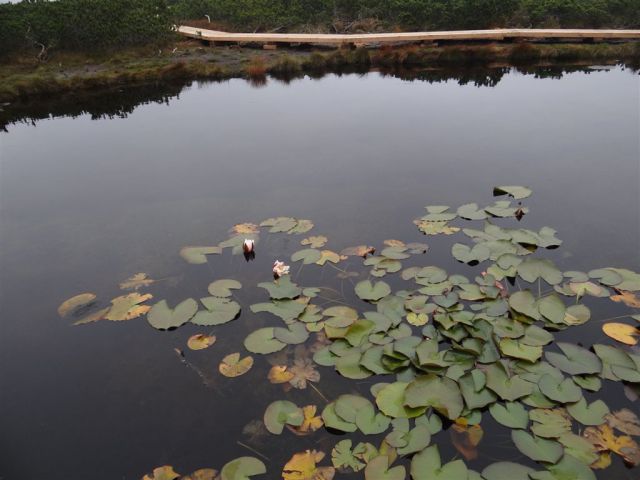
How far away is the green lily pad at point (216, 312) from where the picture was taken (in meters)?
4.60

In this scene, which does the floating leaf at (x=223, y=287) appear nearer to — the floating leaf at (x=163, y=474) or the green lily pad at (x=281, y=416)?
the green lily pad at (x=281, y=416)

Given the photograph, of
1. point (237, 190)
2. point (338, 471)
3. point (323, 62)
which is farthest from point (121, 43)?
point (338, 471)

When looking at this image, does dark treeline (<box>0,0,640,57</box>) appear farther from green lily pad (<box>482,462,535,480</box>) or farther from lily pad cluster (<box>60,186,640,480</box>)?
green lily pad (<box>482,462,535,480</box>)

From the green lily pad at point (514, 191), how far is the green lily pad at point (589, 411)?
363cm

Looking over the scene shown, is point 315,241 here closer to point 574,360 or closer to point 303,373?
point 303,373

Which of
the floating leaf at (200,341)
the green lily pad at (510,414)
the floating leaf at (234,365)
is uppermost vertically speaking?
the floating leaf at (200,341)

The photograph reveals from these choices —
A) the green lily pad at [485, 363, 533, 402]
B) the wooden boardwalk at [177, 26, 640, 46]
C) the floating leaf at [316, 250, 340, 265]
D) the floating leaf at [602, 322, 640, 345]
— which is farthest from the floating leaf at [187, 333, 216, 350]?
the wooden boardwalk at [177, 26, 640, 46]

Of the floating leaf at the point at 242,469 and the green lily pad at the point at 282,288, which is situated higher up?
the green lily pad at the point at 282,288

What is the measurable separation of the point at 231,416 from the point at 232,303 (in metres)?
1.37

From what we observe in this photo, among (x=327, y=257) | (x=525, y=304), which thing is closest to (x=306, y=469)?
(x=525, y=304)

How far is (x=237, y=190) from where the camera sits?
7.55 metres

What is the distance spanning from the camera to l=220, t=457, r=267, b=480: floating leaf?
10.3 ft

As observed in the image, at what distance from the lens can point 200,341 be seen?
14.4 ft

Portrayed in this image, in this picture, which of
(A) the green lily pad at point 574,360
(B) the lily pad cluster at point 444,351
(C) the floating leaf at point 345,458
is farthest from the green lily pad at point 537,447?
(C) the floating leaf at point 345,458
